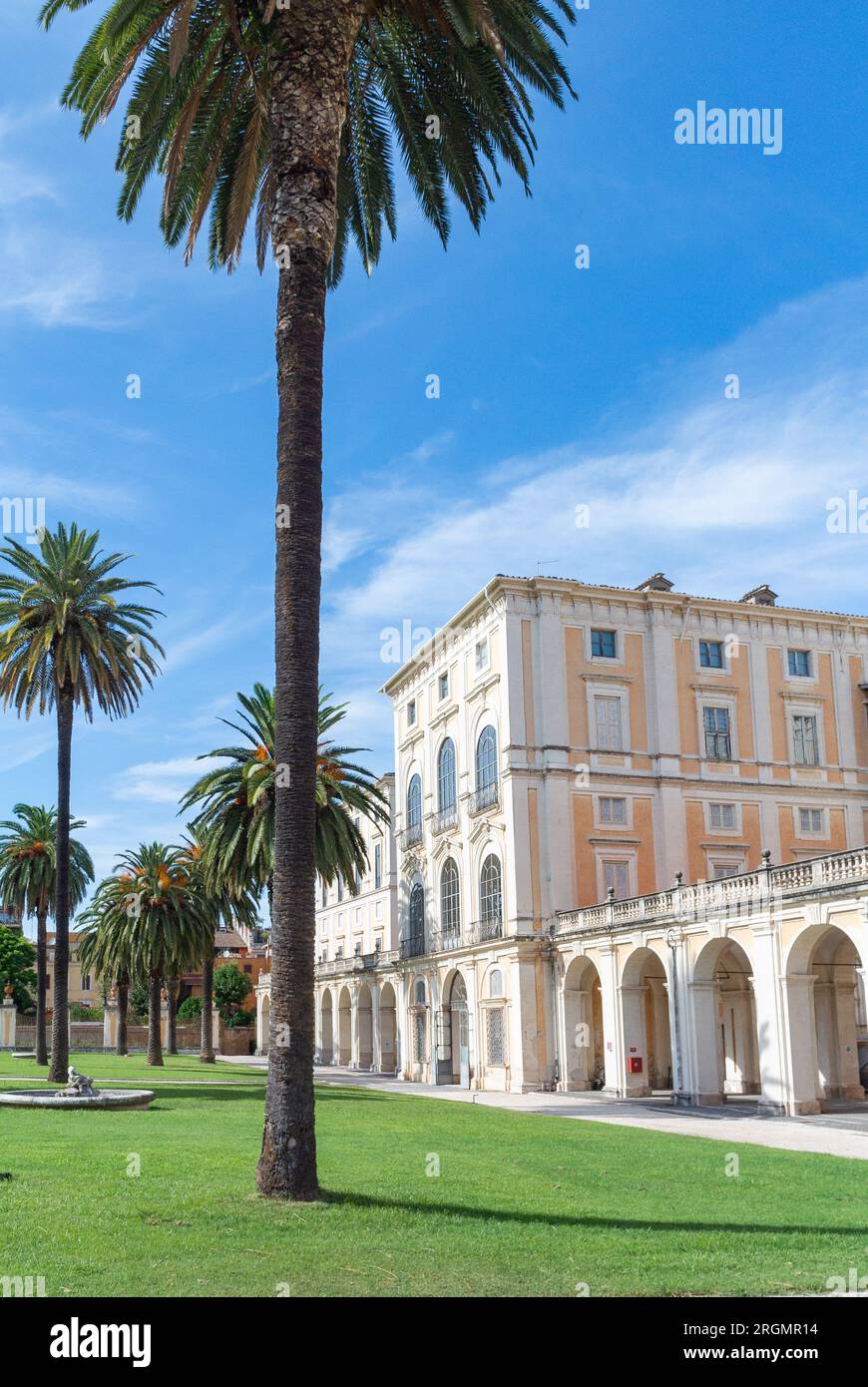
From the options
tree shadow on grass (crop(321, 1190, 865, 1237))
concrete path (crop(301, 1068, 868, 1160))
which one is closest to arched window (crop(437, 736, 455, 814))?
concrete path (crop(301, 1068, 868, 1160))

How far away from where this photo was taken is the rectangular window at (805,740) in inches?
2068

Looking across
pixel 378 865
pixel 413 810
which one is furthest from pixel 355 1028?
pixel 413 810

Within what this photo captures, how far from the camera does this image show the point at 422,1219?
11797 millimetres

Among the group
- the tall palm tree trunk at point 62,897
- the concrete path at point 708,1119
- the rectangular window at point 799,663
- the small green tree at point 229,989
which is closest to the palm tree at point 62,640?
the tall palm tree trunk at point 62,897

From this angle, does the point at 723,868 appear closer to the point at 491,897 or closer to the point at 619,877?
the point at 619,877

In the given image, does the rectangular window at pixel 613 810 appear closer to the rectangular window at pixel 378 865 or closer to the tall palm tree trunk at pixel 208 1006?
the tall palm tree trunk at pixel 208 1006

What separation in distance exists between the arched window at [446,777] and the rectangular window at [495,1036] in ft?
32.9

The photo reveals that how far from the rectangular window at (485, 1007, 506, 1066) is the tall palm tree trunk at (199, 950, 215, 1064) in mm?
14131

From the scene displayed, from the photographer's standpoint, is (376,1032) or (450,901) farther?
(376,1032)

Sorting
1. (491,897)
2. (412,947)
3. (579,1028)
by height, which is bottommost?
(579,1028)

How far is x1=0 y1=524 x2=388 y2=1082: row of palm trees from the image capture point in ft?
120

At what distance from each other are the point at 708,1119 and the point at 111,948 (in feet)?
119

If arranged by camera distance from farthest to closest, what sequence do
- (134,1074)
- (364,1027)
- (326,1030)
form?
(326,1030), (364,1027), (134,1074)
